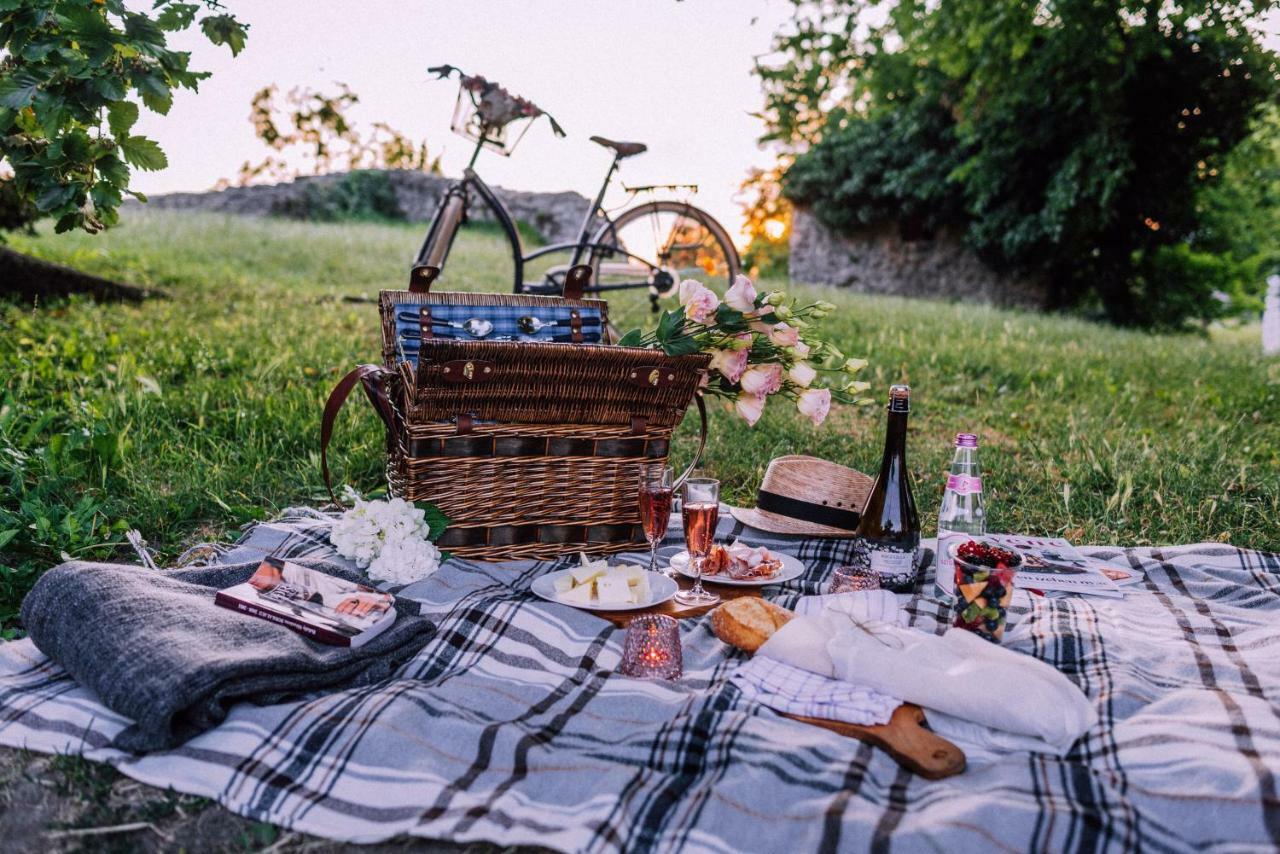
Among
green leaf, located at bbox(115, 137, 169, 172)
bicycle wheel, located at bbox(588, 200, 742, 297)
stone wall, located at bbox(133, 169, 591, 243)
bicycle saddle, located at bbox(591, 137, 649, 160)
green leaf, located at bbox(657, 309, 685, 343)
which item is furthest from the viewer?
stone wall, located at bbox(133, 169, 591, 243)

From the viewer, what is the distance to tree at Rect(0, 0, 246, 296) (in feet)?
8.50

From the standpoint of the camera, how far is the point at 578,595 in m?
2.26

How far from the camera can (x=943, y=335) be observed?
728 centimetres

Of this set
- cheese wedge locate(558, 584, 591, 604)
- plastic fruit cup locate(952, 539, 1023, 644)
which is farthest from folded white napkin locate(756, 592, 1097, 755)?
cheese wedge locate(558, 584, 591, 604)

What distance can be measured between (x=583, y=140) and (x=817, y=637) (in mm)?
4962

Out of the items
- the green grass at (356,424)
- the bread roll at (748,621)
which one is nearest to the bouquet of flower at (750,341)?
the bread roll at (748,621)

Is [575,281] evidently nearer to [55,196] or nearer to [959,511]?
[959,511]

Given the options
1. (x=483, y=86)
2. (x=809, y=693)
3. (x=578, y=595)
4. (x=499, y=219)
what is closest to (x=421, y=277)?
(x=578, y=595)

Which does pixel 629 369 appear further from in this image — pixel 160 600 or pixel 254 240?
pixel 254 240

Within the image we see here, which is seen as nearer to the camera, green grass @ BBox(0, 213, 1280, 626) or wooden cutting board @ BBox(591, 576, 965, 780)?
wooden cutting board @ BBox(591, 576, 965, 780)

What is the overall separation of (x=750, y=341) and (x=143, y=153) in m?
1.89

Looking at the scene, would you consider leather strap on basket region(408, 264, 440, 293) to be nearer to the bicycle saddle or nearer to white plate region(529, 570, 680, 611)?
white plate region(529, 570, 680, 611)

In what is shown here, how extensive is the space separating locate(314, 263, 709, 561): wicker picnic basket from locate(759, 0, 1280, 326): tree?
7.29 meters

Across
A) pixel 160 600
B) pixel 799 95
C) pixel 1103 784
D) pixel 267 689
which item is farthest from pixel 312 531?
pixel 799 95
